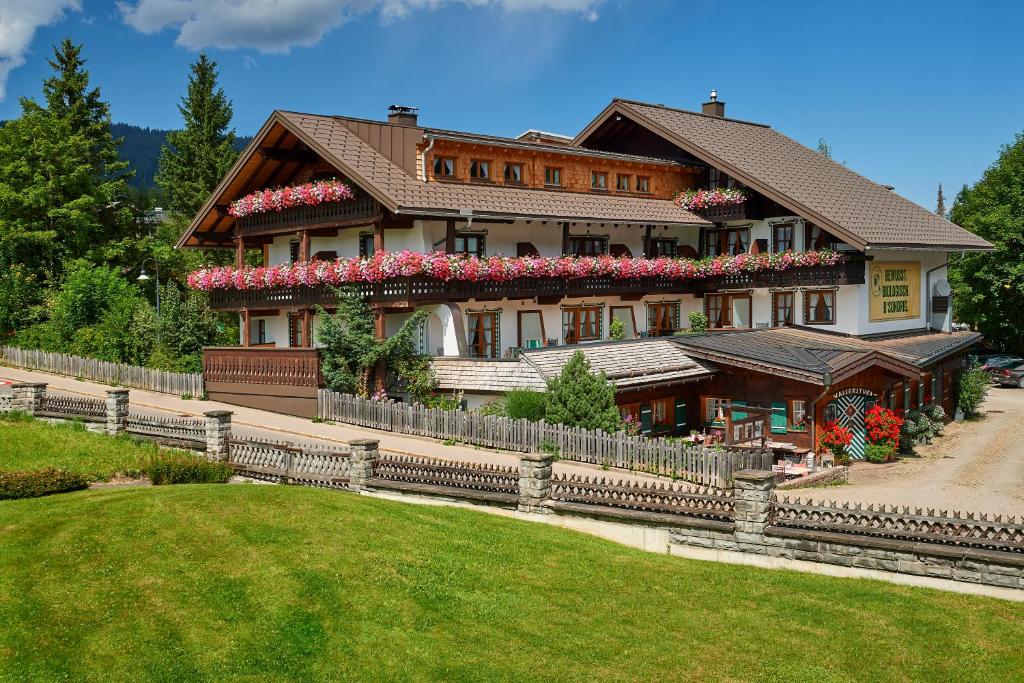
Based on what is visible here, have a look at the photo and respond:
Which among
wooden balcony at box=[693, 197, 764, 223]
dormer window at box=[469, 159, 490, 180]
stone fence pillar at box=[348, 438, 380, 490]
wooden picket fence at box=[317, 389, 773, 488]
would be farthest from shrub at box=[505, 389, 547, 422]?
wooden balcony at box=[693, 197, 764, 223]

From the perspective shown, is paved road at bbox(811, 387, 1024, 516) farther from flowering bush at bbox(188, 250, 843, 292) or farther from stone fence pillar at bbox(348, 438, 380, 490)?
stone fence pillar at bbox(348, 438, 380, 490)

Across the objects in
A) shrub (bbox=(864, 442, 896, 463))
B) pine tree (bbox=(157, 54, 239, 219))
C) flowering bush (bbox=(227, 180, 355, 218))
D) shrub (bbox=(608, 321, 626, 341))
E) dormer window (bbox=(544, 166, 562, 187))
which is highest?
pine tree (bbox=(157, 54, 239, 219))

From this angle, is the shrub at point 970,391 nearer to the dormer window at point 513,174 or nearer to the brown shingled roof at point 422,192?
the brown shingled roof at point 422,192

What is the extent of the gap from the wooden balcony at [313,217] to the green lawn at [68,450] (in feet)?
36.9

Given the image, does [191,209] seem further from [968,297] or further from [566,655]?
[566,655]

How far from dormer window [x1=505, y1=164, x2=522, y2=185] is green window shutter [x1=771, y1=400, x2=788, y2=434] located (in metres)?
13.4

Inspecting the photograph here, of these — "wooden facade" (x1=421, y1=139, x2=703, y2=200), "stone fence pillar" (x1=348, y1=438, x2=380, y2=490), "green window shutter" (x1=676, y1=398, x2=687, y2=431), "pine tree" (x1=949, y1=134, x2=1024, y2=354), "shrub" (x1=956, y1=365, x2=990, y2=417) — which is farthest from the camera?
"pine tree" (x1=949, y1=134, x2=1024, y2=354)

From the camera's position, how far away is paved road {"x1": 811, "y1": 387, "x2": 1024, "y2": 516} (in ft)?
80.7

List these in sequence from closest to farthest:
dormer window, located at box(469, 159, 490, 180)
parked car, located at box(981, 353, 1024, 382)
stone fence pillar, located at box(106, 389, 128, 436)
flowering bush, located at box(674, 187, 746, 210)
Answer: stone fence pillar, located at box(106, 389, 128, 436)
dormer window, located at box(469, 159, 490, 180)
flowering bush, located at box(674, 187, 746, 210)
parked car, located at box(981, 353, 1024, 382)

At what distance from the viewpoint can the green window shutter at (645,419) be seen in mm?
31908

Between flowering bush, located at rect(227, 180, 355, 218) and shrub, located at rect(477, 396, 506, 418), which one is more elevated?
flowering bush, located at rect(227, 180, 355, 218)

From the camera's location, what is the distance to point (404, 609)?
13.6 m

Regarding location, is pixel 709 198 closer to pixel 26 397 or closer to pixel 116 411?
pixel 116 411

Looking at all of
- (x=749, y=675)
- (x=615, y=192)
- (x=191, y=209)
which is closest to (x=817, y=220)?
(x=615, y=192)
